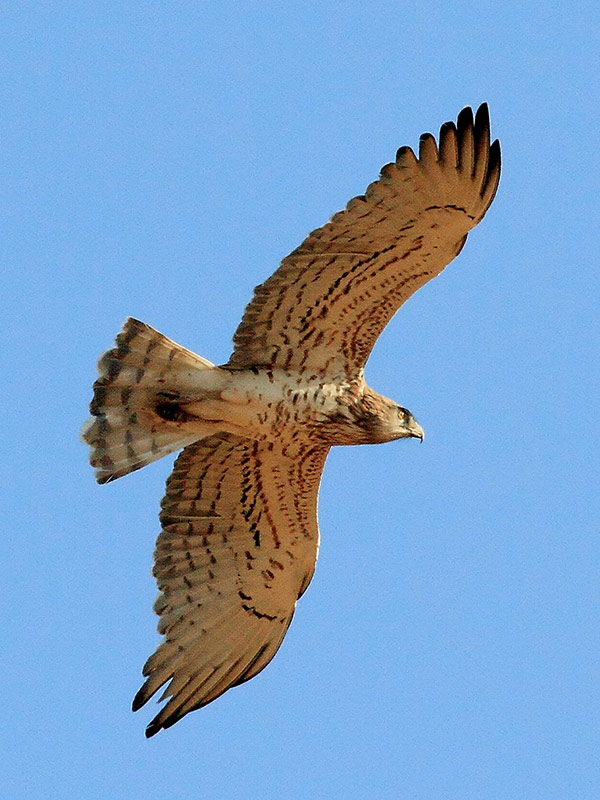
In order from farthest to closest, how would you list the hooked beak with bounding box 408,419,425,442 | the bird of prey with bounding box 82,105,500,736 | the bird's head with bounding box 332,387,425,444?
the hooked beak with bounding box 408,419,425,442, the bird's head with bounding box 332,387,425,444, the bird of prey with bounding box 82,105,500,736

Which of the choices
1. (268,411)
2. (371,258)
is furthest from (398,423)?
(371,258)

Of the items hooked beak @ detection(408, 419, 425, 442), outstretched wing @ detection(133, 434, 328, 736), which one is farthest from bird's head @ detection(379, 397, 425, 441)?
outstretched wing @ detection(133, 434, 328, 736)

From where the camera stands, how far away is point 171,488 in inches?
428

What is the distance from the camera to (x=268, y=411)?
10.3 meters

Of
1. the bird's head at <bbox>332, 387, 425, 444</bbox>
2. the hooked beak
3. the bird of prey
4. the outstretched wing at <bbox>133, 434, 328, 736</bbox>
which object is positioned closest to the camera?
the bird of prey

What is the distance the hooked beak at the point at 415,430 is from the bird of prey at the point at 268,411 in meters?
0.01

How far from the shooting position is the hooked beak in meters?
10.4

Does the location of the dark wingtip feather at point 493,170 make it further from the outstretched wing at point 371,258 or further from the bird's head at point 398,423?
the bird's head at point 398,423

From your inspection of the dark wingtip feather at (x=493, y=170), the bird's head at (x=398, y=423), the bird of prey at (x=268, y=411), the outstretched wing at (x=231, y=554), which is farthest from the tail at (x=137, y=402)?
the dark wingtip feather at (x=493, y=170)

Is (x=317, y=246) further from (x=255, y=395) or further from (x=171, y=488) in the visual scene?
(x=171, y=488)

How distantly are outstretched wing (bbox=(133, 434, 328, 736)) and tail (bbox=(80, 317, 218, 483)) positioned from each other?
396 mm

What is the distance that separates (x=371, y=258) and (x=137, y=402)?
5.72 feet

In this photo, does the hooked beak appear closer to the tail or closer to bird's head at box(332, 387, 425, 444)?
bird's head at box(332, 387, 425, 444)

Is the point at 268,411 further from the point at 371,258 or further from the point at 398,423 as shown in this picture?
the point at 371,258
